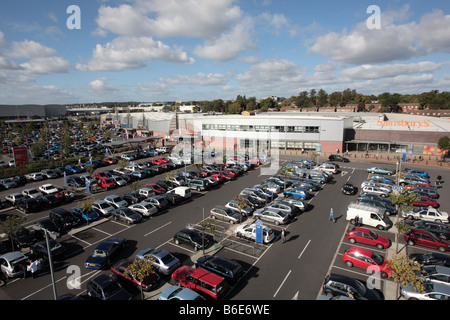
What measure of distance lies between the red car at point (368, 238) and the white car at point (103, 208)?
1977 cm

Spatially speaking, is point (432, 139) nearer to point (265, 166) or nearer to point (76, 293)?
point (265, 166)

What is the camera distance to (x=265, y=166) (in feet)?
142

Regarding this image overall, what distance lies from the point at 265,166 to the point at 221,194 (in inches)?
620

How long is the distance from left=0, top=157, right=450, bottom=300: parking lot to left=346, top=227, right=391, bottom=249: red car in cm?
44

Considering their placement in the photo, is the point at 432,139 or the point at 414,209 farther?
the point at 432,139

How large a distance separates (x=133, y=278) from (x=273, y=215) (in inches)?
472

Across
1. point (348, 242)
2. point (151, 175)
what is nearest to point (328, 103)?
point (151, 175)

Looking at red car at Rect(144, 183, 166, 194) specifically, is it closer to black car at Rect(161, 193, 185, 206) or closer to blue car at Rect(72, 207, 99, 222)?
black car at Rect(161, 193, 185, 206)

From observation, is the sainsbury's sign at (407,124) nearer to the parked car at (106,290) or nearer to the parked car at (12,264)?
the parked car at (106,290)

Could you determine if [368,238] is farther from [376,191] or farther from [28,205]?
[28,205]

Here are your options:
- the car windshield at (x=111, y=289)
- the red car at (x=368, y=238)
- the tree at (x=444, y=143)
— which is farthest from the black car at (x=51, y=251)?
the tree at (x=444, y=143)

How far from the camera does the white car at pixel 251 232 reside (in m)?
18.5

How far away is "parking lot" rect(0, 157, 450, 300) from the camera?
545 inches

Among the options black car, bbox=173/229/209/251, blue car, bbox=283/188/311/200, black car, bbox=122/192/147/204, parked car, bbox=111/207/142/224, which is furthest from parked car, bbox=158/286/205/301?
blue car, bbox=283/188/311/200
